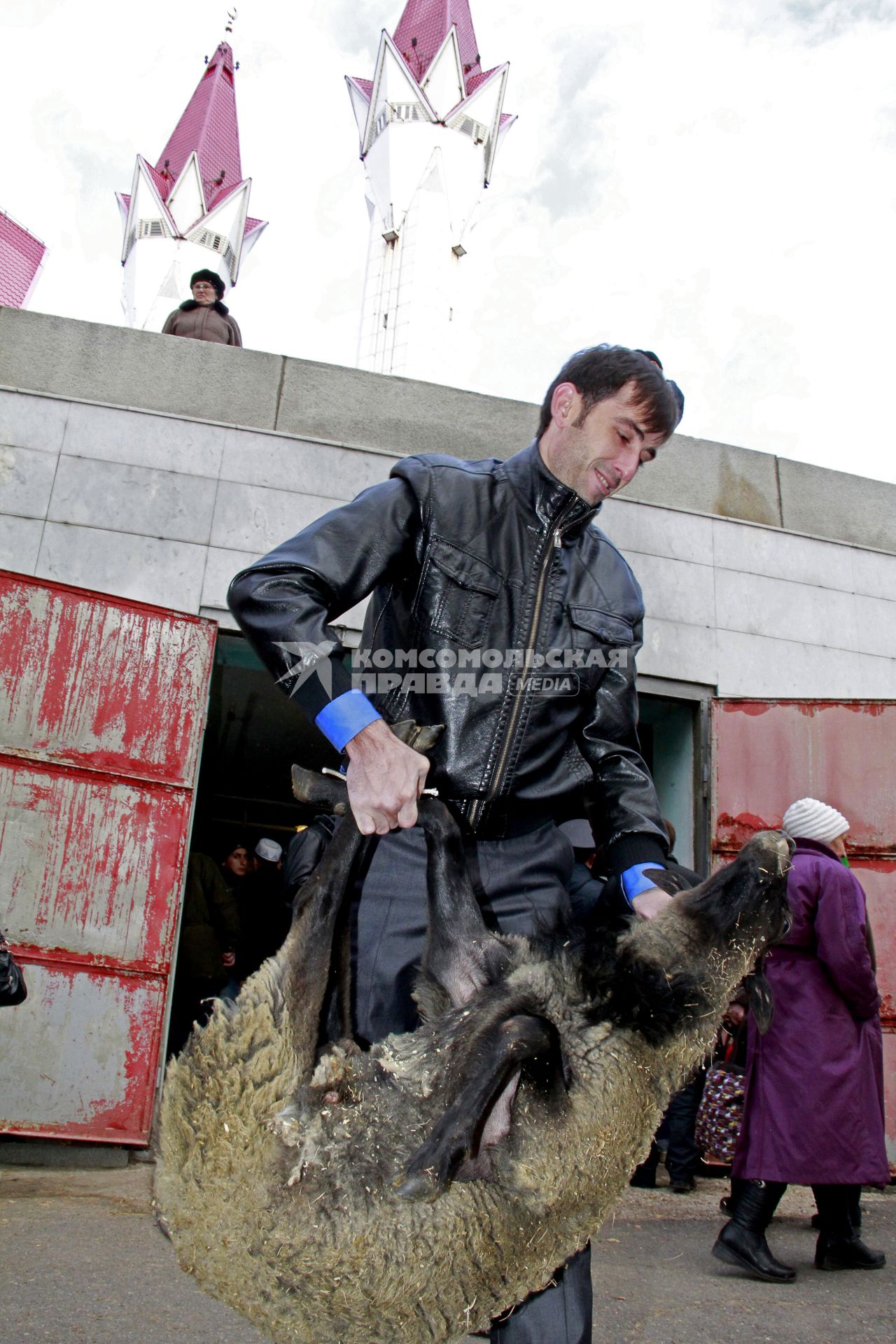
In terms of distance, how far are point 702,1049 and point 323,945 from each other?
77 centimetres

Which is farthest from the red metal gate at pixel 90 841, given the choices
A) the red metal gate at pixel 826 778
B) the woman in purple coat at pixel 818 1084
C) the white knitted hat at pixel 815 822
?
A: the red metal gate at pixel 826 778

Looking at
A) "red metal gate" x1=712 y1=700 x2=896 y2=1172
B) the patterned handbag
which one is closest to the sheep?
the patterned handbag

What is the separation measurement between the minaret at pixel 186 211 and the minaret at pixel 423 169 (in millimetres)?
7061

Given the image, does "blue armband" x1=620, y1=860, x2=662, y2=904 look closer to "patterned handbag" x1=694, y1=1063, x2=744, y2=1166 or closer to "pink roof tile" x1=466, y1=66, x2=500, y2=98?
"patterned handbag" x1=694, y1=1063, x2=744, y2=1166

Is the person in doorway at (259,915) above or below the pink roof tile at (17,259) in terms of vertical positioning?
below

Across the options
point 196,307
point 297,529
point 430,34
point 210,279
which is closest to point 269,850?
point 297,529

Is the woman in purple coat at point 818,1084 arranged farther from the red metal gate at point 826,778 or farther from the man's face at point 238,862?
the man's face at point 238,862

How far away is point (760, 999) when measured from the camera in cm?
217

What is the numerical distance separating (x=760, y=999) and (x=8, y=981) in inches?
120

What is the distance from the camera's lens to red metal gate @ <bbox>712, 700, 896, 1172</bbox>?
6.92m

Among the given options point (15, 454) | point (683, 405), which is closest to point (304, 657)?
point (683, 405)

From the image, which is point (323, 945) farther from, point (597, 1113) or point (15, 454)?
point (15, 454)

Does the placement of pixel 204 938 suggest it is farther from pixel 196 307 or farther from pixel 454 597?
pixel 454 597

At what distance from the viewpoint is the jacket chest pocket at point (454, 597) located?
7.48 ft
